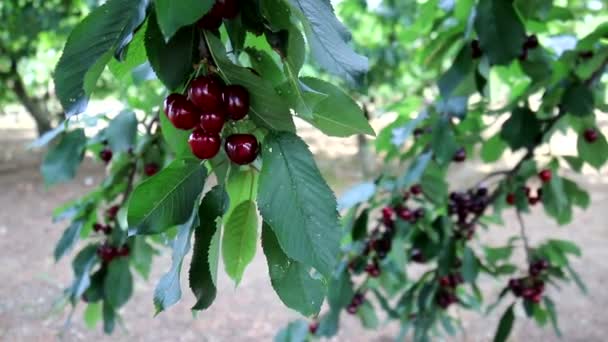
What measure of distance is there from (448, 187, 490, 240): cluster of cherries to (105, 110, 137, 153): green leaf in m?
1.35

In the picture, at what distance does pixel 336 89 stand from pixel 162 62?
22 cm

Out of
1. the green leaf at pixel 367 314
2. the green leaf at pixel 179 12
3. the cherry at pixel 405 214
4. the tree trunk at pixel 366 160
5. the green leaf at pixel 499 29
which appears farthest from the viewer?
the tree trunk at pixel 366 160

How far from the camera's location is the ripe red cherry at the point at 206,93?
584mm

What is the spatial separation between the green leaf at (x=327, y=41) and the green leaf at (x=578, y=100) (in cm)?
139

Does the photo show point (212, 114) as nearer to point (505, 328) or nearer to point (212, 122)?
point (212, 122)

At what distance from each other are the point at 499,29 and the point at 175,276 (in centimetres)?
116

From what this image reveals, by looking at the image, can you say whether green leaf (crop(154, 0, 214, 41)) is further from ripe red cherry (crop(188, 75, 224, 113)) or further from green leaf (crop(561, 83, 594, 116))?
green leaf (crop(561, 83, 594, 116))

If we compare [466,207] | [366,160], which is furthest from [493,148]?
[366,160]

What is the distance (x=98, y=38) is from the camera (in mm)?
562

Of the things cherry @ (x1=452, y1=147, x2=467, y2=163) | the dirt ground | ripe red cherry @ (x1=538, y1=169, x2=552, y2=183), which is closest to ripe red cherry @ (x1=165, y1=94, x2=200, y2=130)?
cherry @ (x1=452, y1=147, x2=467, y2=163)

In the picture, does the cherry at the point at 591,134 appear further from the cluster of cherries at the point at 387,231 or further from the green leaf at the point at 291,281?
the green leaf at the point at 291,281

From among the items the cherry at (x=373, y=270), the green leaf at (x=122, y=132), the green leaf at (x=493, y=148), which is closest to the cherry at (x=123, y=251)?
the green leaf at (x=122, y=132)

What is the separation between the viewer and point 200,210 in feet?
2.12

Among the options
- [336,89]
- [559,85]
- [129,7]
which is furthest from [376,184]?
[129,7]
